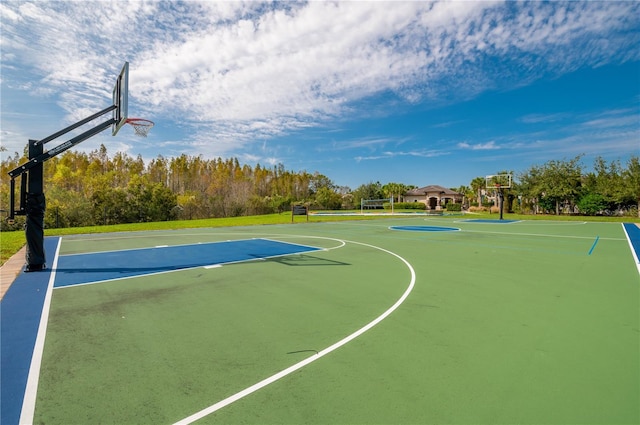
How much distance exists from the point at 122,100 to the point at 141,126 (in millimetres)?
1200

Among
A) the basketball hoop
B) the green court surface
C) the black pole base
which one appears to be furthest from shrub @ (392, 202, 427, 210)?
the black pole base

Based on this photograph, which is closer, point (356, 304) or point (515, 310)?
point (515, 310)

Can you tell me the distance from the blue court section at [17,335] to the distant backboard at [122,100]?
4729mm

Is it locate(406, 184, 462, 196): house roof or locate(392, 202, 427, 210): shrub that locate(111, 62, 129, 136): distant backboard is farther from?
locate(406, 184, 462, 196): house roof

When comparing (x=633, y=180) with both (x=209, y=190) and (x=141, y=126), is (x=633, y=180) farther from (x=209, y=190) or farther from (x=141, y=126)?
(x=209, y=190)

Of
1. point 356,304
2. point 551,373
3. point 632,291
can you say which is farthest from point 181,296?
point 632,291

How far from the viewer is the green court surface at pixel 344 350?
113 inches

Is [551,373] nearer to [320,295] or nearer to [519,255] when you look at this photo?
[320,295]

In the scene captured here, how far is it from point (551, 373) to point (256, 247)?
10.8 m

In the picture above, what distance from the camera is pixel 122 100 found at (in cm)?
973

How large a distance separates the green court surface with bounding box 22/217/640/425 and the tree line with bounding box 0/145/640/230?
1033 inches

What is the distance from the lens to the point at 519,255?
1099cm

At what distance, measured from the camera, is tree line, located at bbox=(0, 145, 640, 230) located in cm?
2939

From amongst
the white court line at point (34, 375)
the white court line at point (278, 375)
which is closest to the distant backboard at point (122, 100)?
the white court line at point (34, 375)
